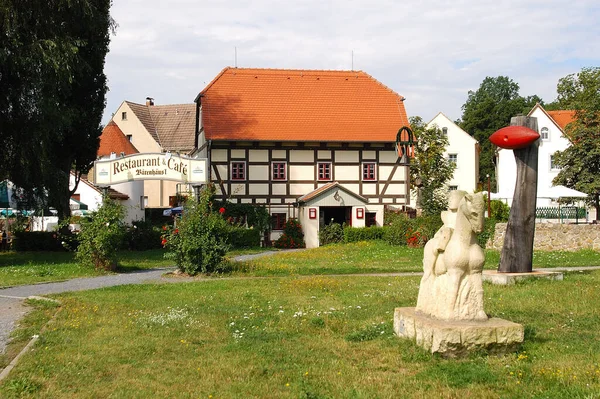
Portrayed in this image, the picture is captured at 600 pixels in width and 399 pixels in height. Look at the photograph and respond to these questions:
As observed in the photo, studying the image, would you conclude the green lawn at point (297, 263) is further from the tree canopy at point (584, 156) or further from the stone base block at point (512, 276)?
the tree canopy at point (584, 156)

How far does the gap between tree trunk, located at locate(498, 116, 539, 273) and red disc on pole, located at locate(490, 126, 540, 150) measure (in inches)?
16.9

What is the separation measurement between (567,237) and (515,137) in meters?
12.9

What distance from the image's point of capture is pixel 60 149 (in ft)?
103

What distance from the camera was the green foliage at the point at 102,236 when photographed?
20.8m

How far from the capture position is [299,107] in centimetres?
4219

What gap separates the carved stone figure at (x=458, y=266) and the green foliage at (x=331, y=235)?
2921cm

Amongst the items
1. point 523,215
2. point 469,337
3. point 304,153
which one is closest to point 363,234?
point 304,153

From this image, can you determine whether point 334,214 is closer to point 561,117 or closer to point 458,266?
point 561,117

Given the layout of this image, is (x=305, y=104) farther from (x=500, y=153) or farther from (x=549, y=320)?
(x=549, y=320)

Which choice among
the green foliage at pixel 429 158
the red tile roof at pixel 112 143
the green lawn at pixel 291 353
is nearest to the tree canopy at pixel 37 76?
the green lawn at pixel 291 353

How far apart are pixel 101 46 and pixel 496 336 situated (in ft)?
89.9

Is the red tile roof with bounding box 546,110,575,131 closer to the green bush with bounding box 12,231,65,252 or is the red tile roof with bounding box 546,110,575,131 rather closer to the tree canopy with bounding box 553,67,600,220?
the tree canopy with bounding box 553,67,600,220

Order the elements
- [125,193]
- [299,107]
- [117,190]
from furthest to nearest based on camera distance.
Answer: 1. [117,190]
2. [125,193]
3. [299,107]

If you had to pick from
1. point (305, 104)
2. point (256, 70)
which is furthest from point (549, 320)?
point (256, 70)
